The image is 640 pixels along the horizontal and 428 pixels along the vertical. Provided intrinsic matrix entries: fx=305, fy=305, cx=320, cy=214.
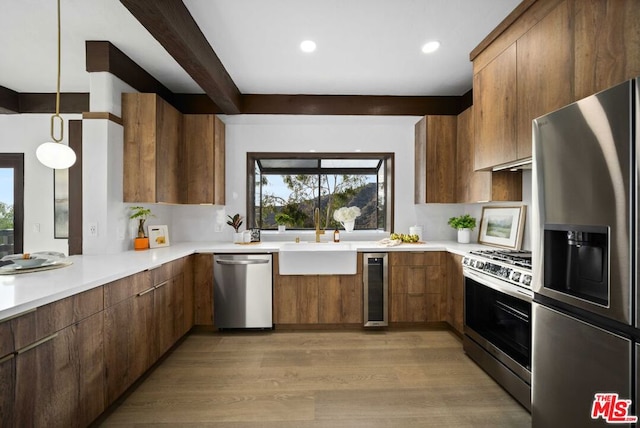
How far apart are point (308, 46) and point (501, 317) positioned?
8.25 ft

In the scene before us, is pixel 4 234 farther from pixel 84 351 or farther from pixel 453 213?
pixel 453 213

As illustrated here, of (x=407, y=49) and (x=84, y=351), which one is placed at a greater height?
(x=407, y=49)

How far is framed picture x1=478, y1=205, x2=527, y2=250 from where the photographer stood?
9.36ft

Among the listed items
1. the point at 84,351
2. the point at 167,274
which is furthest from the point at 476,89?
the point at 84,351

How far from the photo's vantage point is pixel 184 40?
2.02m

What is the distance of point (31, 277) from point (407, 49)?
304 cm

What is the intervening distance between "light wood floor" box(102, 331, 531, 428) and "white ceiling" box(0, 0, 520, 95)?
260 centimetres

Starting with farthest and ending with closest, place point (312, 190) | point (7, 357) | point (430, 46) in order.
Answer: point (312, 190)
point (430, 46)
point (7, 357)

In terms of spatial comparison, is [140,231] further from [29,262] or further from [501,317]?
[501,317]

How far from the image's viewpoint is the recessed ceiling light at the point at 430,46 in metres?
2.48

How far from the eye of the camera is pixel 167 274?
99.8 inches

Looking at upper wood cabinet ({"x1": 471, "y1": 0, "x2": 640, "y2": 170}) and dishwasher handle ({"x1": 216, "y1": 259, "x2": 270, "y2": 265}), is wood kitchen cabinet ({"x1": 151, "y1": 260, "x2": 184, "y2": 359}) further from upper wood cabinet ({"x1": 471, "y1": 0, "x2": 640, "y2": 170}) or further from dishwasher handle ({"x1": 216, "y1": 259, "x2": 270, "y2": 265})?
upper wood cabinet ({"x1": 471, "y1": 0, "x2": 640, "y2": 170})

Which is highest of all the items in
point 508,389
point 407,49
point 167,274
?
point 407,49

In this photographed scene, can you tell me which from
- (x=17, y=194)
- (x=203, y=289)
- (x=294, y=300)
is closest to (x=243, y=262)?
(x=203, y=289)
